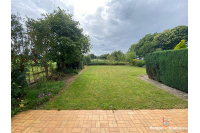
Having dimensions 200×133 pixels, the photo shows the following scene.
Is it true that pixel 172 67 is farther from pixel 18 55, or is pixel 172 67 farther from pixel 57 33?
pixel 57 33

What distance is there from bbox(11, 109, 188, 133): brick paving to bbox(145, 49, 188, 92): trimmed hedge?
6.65ft

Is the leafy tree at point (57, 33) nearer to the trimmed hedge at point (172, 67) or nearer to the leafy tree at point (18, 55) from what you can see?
the leafy tree at point (18, 55)

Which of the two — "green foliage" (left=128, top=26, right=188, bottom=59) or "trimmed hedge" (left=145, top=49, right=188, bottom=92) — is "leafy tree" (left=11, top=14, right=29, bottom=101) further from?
"green foliage" (left=128, top=26, right=188, bottom=59)

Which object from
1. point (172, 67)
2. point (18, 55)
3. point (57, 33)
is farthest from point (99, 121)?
point (57, 33)

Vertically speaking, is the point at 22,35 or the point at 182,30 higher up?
the point at 182,30

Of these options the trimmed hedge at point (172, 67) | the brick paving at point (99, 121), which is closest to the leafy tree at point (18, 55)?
the brick paving at point (99, 121)

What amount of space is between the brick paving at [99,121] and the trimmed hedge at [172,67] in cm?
203

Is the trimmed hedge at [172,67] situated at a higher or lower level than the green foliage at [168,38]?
lower

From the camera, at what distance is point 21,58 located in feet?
10.4

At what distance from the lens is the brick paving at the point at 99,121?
182cm
